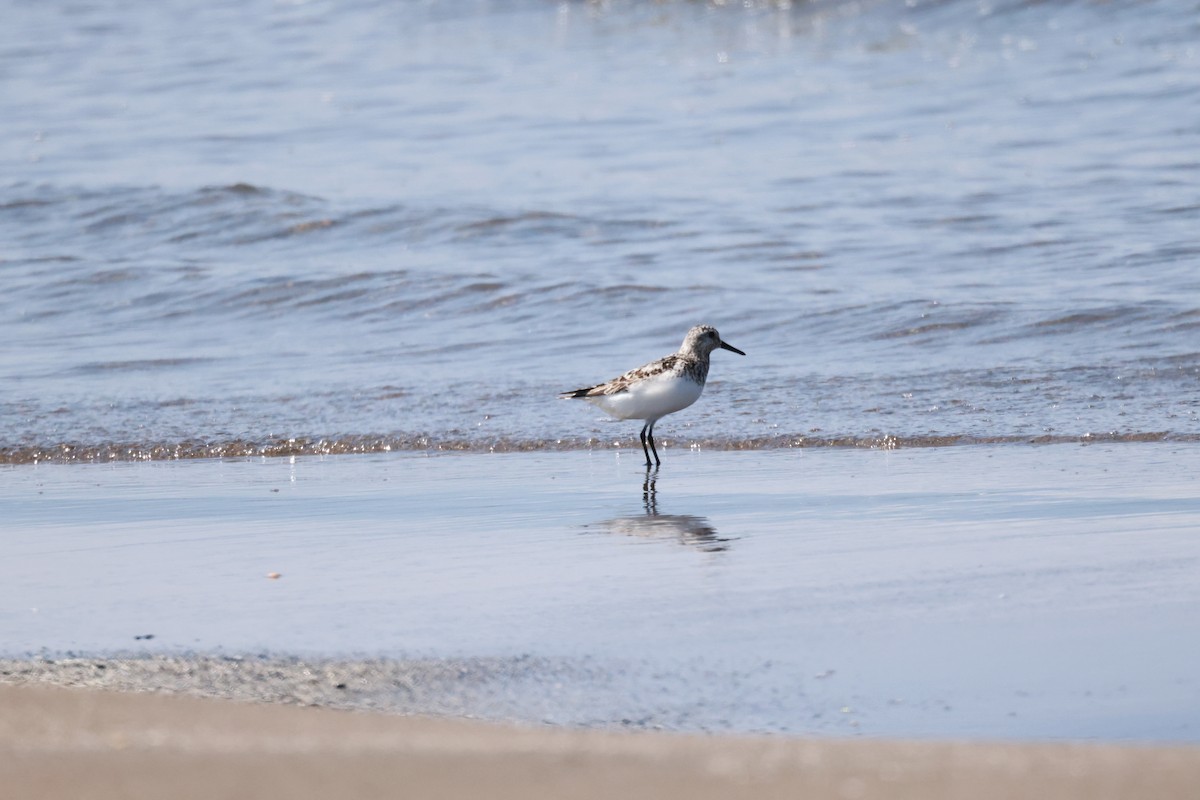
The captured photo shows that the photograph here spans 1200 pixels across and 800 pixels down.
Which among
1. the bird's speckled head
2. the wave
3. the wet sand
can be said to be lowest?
the wave

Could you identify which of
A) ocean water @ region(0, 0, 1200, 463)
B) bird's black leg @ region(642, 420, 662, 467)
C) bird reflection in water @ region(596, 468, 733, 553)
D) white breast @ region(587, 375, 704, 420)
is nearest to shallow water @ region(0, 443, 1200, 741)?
bird reflection in water @ region(596, 468, 733, 553)

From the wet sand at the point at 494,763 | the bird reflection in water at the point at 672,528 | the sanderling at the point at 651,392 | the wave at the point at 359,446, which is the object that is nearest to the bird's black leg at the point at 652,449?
the sanderling at the point at 651,392

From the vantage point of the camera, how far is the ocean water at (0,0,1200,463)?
8578mm

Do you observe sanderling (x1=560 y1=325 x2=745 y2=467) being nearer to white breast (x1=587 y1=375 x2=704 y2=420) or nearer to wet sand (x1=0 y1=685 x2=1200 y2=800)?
white breast (x1=587 y1=375 x2=704 y2=420)

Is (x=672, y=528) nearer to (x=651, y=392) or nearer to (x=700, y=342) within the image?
(x=651, y=392)

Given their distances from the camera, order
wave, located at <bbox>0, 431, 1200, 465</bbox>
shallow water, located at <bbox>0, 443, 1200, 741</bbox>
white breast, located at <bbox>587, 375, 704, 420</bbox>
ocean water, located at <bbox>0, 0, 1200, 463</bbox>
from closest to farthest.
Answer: shallow water, located at <bbox>0, 443, 1200, 741</bbox>
white breast, located at <bbox>587, 375, 704, 420</bbox>
wave, located at <bbox>0, 431, 1200, 465</bbox>
ocean water, located at <bbox>0, 0, 1200, 463</bbox>

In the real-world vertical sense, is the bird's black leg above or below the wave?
above

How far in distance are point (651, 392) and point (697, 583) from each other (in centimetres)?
289

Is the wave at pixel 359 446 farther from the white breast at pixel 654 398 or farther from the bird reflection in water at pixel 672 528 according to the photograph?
the bird reflection in water at pixel 672 528

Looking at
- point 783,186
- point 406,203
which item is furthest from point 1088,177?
point 406,203

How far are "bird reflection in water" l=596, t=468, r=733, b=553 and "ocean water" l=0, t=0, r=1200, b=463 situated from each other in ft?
6.17

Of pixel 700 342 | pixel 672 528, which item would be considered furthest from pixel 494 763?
pixel 700 342

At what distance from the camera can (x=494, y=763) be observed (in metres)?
3.03

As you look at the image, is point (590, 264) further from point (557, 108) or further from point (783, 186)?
point (557, 108)
